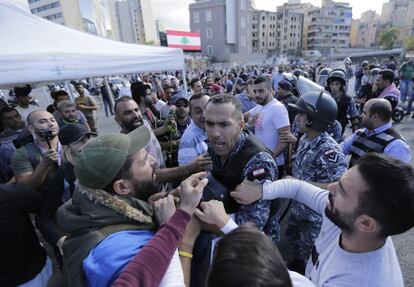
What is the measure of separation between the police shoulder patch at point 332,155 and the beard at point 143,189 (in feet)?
5.59

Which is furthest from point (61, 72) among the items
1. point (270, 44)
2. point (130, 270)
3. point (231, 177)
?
point (270, 44)

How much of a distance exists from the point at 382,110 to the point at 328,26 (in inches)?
4432

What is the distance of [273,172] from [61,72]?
3.80 meters

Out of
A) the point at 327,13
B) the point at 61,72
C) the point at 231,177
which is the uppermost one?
the point at 327,13

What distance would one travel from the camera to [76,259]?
1062mm

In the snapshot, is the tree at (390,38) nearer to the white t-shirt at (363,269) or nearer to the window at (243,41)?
the window at (243,41)

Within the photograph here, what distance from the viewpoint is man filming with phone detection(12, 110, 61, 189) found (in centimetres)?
261

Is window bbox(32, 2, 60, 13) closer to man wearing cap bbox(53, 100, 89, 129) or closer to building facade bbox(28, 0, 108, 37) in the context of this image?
building facade bbox(28, 0, 108, 37)

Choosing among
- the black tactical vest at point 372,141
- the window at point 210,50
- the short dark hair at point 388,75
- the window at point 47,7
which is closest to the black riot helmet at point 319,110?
the black tactical vest at point 372,141

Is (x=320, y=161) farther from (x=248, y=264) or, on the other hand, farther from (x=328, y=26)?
(x=328, y=26)

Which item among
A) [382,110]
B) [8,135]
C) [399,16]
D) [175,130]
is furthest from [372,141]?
[399,16]

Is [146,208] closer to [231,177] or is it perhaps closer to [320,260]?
[231,177]

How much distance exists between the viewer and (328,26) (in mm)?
95375

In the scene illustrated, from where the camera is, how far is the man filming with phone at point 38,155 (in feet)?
8.55
